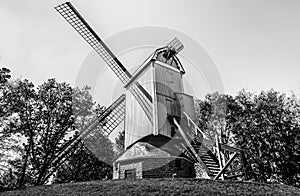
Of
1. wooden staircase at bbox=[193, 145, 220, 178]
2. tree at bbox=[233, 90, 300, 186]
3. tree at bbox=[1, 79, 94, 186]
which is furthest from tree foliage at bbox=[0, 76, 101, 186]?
tree at bbox=[233, 90, 300, 186]

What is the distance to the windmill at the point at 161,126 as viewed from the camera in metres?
13.6

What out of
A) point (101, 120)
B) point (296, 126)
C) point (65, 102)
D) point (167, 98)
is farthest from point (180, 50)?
point (296, 126)

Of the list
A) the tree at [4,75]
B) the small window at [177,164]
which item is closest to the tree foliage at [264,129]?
the small window at [177,164]

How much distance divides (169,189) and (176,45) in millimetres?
12578

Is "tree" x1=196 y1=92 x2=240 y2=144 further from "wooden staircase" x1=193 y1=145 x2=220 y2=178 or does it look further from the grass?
the grass

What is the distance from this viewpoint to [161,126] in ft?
47.8

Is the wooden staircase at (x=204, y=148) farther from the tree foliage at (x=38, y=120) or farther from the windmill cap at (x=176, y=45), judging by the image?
the tree foliage at (x=38, y=120)

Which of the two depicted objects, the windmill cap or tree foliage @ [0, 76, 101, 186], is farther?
tree foliage @ [0, 76, 101, 186]

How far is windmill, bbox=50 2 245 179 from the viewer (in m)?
13.6

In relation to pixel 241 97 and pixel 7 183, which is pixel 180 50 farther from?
pixel 7 183

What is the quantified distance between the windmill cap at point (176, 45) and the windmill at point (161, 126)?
2 cm

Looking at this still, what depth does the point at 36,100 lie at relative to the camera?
83.1 ft

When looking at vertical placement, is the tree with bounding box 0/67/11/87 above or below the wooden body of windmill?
above

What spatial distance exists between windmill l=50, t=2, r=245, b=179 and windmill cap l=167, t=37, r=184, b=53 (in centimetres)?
2
